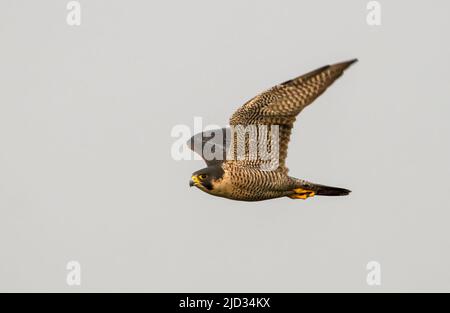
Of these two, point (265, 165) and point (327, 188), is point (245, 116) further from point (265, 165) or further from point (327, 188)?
point (327, 188)

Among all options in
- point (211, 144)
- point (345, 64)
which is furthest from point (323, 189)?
point (345, 64)

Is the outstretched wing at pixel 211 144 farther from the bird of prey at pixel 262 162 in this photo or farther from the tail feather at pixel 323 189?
the tail feather at pixel 323 189

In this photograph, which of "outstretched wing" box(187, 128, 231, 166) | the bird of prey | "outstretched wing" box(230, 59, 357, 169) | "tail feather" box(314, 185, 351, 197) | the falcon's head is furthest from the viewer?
"outstretched wing" box(187, 128, 231, 166)

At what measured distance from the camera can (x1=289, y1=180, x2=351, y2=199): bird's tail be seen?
1493 centimetres

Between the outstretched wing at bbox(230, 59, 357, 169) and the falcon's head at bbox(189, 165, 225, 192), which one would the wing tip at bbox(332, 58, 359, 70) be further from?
the falcon's head at bbox(189, 165, 225, 192)

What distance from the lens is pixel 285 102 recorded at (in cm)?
1379

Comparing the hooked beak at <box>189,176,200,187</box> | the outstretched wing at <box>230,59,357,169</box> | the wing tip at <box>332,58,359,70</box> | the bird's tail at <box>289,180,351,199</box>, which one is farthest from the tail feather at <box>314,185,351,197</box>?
the wing tip at <box>332,58,359,70</box>

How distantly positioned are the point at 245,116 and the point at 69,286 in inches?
634

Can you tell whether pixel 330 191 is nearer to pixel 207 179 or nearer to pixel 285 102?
pixel 285 102

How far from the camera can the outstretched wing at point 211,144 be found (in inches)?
640

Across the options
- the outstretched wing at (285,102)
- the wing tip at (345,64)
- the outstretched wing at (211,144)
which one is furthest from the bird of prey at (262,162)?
the outstretched wing at (211,144)

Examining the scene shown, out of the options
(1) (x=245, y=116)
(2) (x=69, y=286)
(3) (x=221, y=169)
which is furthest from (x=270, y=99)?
(2) (x=69, y=286)

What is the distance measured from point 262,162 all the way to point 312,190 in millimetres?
1106

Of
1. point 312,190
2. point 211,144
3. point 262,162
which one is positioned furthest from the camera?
point 211,144
